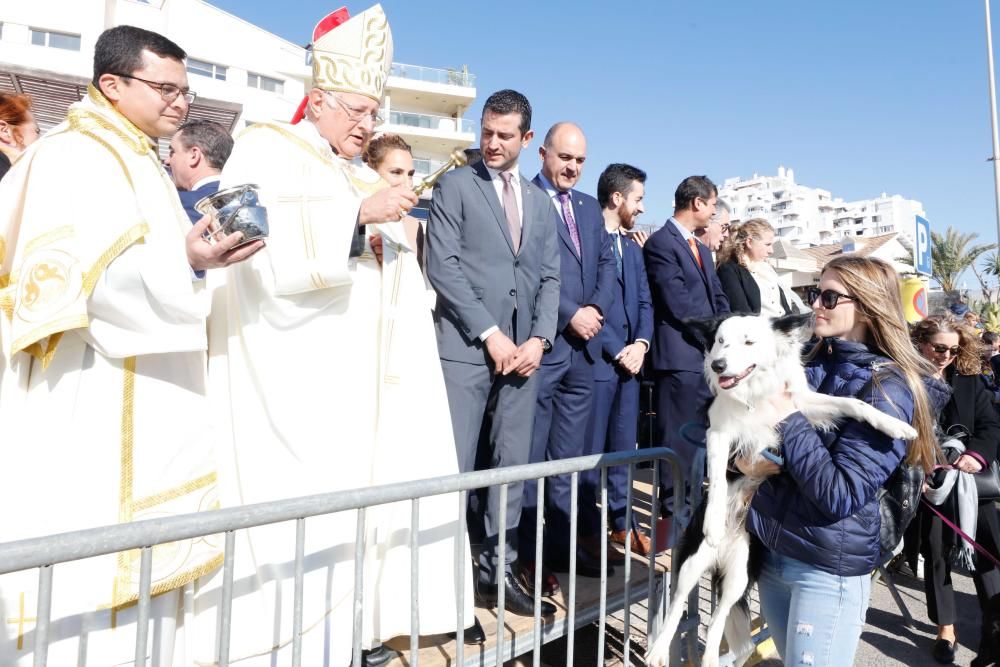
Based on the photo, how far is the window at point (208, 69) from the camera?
35.4 metres

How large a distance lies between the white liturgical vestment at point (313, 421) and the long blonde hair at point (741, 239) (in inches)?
140

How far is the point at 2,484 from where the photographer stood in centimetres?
184

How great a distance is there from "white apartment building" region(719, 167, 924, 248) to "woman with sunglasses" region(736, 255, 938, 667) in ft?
396

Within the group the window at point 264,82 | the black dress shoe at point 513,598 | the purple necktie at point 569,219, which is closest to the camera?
the black dress shoe at point 513,598

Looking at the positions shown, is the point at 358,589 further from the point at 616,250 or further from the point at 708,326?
the point at 616,250

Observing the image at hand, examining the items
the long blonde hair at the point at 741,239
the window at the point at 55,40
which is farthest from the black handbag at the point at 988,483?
the window at the point at 55,40

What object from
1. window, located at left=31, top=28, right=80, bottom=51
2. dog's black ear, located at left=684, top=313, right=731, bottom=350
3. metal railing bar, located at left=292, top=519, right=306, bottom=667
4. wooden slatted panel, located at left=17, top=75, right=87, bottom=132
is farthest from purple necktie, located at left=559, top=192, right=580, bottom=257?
window, located at left=31, top=28, right=80, bottom=51

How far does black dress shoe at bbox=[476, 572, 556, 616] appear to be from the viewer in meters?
2.82

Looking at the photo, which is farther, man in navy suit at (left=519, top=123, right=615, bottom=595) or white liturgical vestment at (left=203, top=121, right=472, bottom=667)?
man in navy suit at (left=519, top=123, right=615, bottom=595)

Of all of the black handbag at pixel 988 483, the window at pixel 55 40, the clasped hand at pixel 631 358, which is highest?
the window at pixel 55 40

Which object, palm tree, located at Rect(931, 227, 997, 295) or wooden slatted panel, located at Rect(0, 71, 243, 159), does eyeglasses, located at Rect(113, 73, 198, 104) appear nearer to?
wooden slatted panel, located at Rect(0, 71, 243, 159)

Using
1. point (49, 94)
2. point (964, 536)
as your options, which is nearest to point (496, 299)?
point (964, 536)

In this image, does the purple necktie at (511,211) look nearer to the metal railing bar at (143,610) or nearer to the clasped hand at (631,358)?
the clasped hand at (631,358)

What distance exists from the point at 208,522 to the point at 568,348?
7.43 feet
